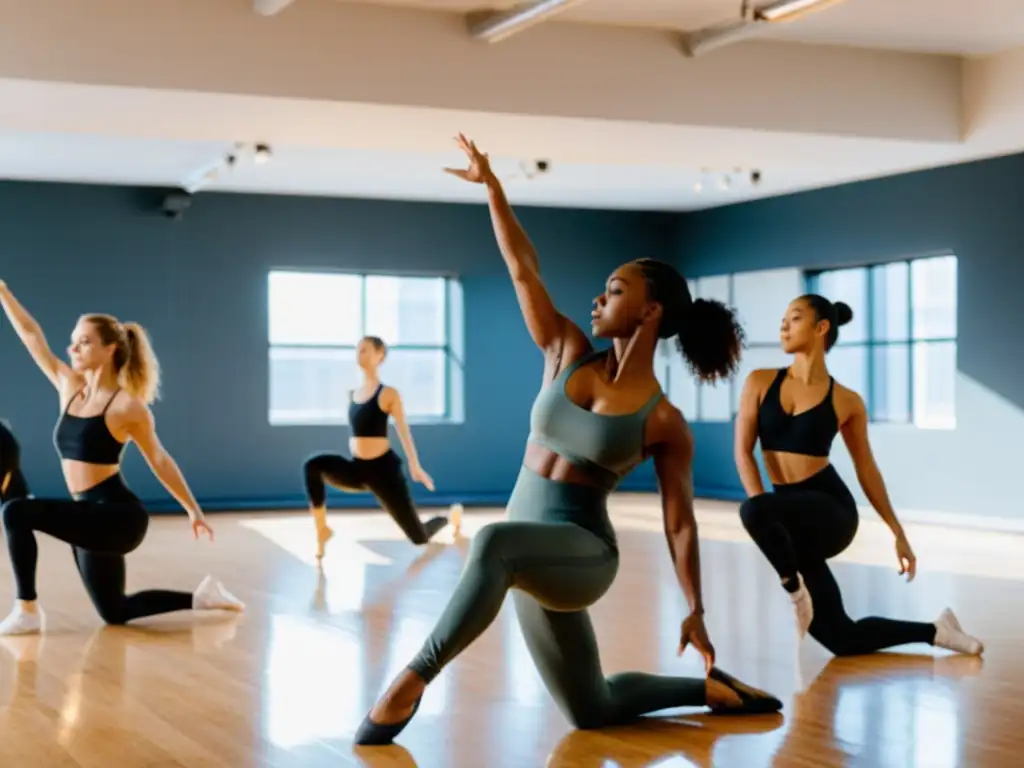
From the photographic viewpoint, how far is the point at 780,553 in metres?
4.66

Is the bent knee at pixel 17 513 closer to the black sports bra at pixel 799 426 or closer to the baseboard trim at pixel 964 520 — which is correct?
the black sports bra at pixel 799 426

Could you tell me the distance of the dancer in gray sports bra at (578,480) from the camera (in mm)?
3340

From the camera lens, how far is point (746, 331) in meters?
11.9

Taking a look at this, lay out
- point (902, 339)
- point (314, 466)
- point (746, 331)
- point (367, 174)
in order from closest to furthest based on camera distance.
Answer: point (314, 466) → point (902, 339) → point (367, 174) → point (746, 331)

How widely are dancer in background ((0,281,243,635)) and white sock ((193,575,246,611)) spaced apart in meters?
0.23

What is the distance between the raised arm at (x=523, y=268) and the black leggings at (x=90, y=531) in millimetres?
2268

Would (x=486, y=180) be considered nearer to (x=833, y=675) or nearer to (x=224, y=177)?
(x=833, y=675)

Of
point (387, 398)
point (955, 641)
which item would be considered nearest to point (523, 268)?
point (955, 641)

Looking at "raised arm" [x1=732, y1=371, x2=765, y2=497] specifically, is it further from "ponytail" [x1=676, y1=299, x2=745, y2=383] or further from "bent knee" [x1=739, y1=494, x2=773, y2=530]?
"ponytail" [x1=676, y1=299, x2=745, y2=383]

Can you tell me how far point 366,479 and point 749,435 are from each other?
3.56m

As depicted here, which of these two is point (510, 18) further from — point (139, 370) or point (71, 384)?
point (71, 384)

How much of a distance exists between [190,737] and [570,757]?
0.96m

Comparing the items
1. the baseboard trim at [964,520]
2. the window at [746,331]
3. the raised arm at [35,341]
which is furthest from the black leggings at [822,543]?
the window at [746,331]

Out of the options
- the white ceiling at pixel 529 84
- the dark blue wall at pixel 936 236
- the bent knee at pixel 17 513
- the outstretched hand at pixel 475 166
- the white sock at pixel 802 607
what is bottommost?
the white sock at pixel 802 607
